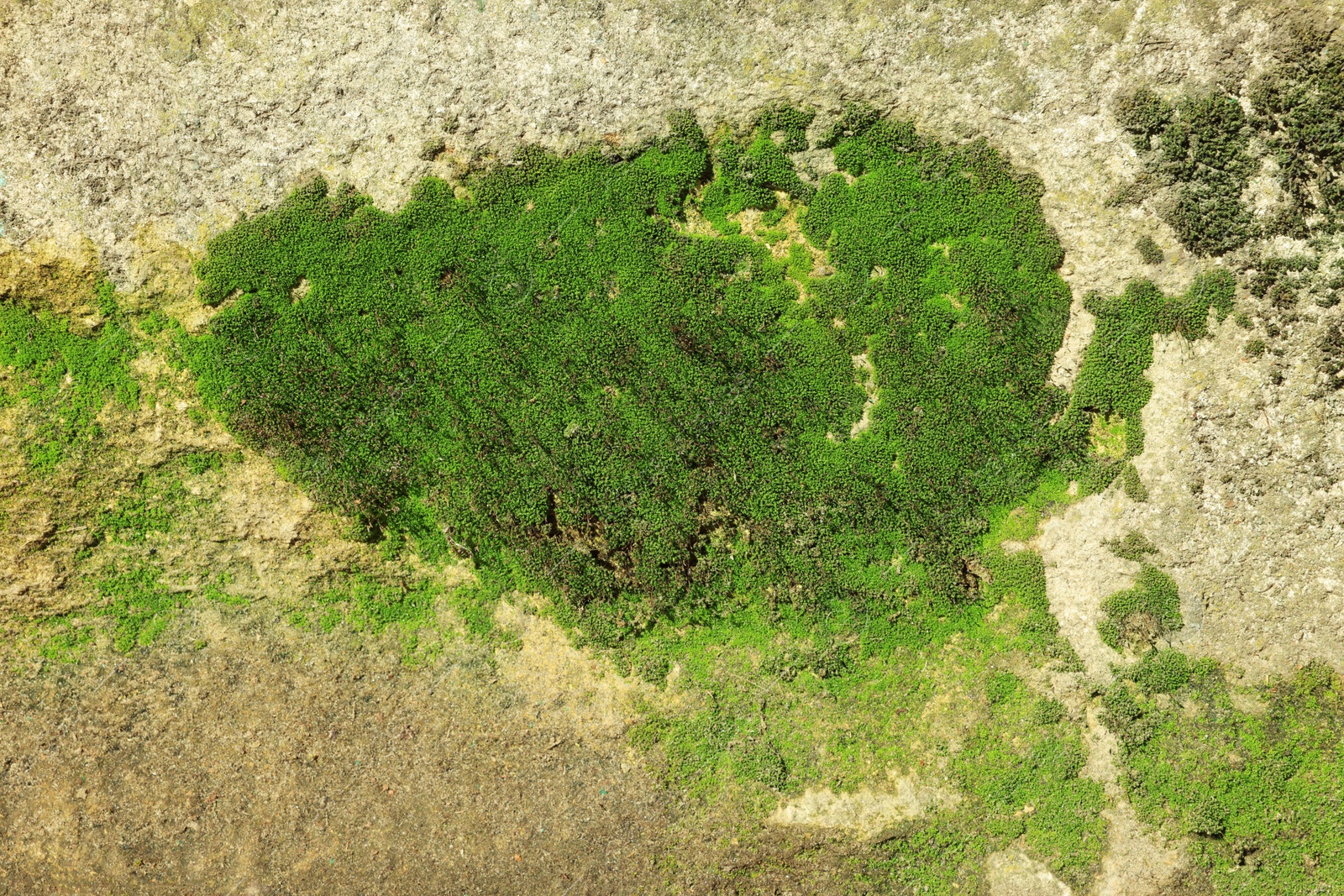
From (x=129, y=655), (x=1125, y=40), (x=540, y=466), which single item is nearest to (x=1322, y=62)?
(x=1125, y=40)

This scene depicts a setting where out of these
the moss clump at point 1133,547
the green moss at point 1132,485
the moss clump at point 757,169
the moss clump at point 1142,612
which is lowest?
the moss clump at point 1142,612

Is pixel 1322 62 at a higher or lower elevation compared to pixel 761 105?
higher

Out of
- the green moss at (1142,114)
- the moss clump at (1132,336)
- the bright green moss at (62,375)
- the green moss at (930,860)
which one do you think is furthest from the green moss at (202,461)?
the green moss at (1142,114)

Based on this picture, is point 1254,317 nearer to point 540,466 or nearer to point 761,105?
point 761,105

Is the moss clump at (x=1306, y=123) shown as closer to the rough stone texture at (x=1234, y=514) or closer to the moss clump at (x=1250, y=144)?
the moss clump at (x=1250, y=144)

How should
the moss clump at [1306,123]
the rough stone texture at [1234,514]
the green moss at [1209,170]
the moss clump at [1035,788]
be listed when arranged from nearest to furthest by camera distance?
the moss clump at [1306,123], the green moss at [1209,170], the rough stone texture at [1234,514], the moss clump at [1035,788]

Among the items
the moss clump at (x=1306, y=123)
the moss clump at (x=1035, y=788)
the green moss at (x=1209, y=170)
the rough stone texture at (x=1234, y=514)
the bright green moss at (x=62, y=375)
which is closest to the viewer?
the moss clump at (x=1306, y=123)

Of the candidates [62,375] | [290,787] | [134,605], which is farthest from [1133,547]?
[62,375]
